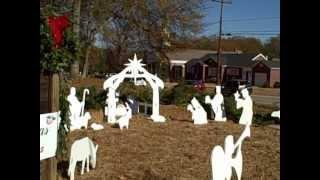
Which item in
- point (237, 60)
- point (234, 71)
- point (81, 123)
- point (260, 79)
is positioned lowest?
point (81, 123)

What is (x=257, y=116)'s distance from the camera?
41.6 feet

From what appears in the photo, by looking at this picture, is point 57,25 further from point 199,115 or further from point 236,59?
point 236,59

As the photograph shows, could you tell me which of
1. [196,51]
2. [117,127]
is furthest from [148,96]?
[196,51]

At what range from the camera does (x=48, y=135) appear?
3248 mm

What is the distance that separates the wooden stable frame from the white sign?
0.10 meters

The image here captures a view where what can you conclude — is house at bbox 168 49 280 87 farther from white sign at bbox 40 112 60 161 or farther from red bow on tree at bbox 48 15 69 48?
white sign at bbox 40 112 60 161

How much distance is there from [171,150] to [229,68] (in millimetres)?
45713

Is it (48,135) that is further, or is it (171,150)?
(171,150)

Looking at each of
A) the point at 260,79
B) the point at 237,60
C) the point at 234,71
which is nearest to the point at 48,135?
the point at 260,79

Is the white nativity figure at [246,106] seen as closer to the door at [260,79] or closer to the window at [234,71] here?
the door at [260,79]

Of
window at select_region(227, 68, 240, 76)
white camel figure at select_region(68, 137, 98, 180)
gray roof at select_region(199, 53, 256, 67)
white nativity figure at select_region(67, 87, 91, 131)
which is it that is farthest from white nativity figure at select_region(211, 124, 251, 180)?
window at select_region(227, 68, 240, 76)

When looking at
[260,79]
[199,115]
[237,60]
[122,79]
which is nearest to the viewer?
[199,115]
